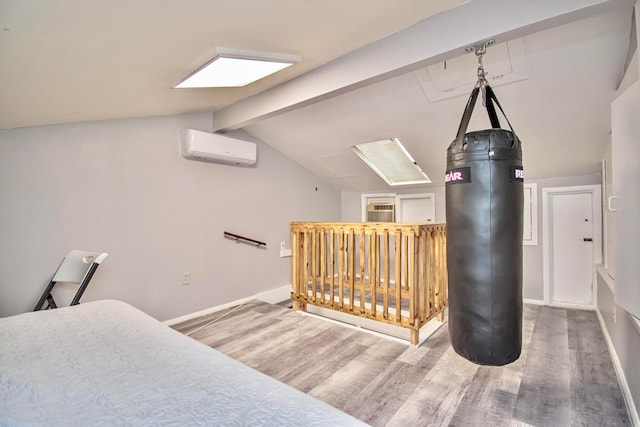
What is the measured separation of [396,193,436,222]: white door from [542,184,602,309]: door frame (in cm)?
143

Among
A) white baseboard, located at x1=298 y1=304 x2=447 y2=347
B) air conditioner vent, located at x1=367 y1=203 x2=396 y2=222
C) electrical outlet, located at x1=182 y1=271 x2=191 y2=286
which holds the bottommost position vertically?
white baseboard, located at x1=298 y1=304 x2=447 y2=347

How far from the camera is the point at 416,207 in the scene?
493 centimetres

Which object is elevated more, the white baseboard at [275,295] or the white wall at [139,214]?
the white wall at [139,214]

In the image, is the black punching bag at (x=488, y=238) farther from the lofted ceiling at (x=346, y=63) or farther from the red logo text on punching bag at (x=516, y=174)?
the lofted ceiling at (x=346, y=63)

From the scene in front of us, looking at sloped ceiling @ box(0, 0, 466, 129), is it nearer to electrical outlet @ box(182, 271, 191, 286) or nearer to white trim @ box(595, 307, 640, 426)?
electrical outlet @ box(182, 271, 191, 286)

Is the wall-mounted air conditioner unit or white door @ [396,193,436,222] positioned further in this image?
white door @ [396,193,436,222]

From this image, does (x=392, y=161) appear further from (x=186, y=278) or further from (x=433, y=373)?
(x=186, y=278)

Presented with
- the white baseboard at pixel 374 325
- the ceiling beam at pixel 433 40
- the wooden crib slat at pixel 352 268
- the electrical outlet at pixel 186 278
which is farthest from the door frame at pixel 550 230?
the electrical outlet at pixel 186 278

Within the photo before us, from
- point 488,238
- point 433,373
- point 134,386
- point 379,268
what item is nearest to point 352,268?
point 379,268

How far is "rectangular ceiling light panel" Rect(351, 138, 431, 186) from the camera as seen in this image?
3958 mm

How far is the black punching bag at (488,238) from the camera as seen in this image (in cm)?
133

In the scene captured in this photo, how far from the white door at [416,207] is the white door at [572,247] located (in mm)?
1547

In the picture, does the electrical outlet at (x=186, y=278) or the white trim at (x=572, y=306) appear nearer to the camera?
the electrical outlet at (x=186, y=278)

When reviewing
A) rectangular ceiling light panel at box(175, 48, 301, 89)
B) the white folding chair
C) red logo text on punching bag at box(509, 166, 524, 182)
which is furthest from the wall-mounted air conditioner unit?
red logo text on punching bag at box(509, 166, 524, 182)
